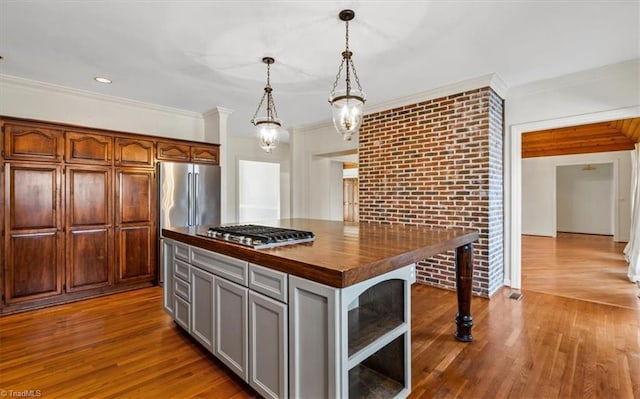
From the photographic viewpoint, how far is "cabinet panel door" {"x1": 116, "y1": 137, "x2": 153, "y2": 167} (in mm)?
3672

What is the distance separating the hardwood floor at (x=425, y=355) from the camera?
1.84 meters

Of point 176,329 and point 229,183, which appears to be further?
point 229,183

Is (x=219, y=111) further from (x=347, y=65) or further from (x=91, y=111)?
(x=347, y=65)

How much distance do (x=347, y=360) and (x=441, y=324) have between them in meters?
1.80

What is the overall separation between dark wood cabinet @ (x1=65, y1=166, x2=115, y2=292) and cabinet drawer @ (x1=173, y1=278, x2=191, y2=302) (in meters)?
1.61

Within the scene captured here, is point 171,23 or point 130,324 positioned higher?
point 171,23

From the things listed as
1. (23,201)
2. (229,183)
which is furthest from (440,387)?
(229,183)

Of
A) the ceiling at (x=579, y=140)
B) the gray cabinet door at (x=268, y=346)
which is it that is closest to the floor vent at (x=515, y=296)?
the gray cabinet door at (x=268, y=346)

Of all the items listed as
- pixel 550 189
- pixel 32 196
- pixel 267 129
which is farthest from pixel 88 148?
pixel 550 189

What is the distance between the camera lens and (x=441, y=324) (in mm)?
2742

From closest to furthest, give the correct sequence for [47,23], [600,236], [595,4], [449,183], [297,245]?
[297,245] → [595,4] → [47,23] → [449,183] → [600,236]

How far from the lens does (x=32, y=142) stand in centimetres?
310

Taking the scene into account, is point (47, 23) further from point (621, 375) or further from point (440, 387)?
point (621, 375)

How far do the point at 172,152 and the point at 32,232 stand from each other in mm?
1720
